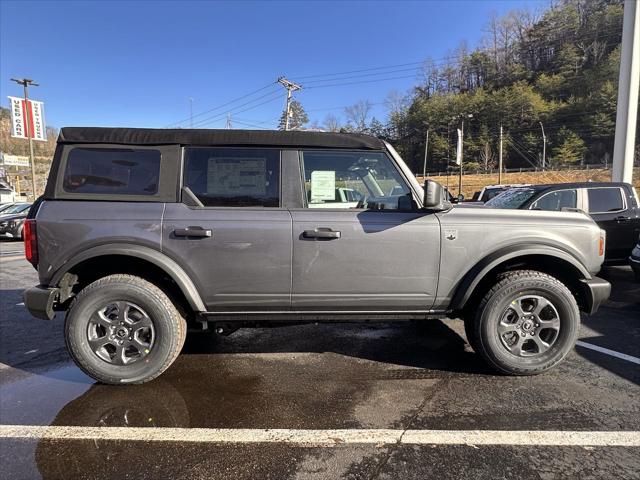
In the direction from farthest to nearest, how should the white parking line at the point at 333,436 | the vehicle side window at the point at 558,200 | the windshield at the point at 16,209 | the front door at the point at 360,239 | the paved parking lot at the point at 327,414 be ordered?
the windshield at the point at 16,209, the vehicle side window at the point at 558,200, the front door at the point at 360,239, the white parking line at the point at 333,436, the paved parking lot at the point at 327,414

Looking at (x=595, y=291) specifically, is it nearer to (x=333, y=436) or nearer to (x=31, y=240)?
(x=333, y=436)

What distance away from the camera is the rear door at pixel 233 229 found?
3256 millimetres

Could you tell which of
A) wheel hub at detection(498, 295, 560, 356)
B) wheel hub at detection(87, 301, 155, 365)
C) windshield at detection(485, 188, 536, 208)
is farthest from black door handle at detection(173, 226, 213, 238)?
windshield at detection(485, 188, 536, 208)

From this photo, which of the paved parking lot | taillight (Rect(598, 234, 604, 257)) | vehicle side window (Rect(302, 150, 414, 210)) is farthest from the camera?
taillight (Rect(598, 234, 604, 257))

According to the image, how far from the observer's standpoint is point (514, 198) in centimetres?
808

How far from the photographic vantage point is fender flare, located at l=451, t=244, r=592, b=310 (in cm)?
337

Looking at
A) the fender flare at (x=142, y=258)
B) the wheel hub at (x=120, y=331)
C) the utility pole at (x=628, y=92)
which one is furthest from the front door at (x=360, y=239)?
the utility pole at (x=628, y=92)

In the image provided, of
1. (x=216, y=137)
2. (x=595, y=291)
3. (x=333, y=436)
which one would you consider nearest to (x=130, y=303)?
(x=216, y=137)

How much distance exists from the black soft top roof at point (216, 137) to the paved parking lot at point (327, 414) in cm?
197

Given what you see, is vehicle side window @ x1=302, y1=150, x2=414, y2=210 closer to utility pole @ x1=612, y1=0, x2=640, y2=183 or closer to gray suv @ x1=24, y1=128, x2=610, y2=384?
gray suv @ x1=24, y1=128, x2=610, y2=384

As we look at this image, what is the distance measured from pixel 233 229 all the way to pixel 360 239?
101cm

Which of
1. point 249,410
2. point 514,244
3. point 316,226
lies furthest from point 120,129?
point 514,244

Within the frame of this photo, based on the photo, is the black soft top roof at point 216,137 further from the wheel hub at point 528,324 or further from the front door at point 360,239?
the wheel hub at point 528,324

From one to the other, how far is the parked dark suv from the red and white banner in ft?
112
